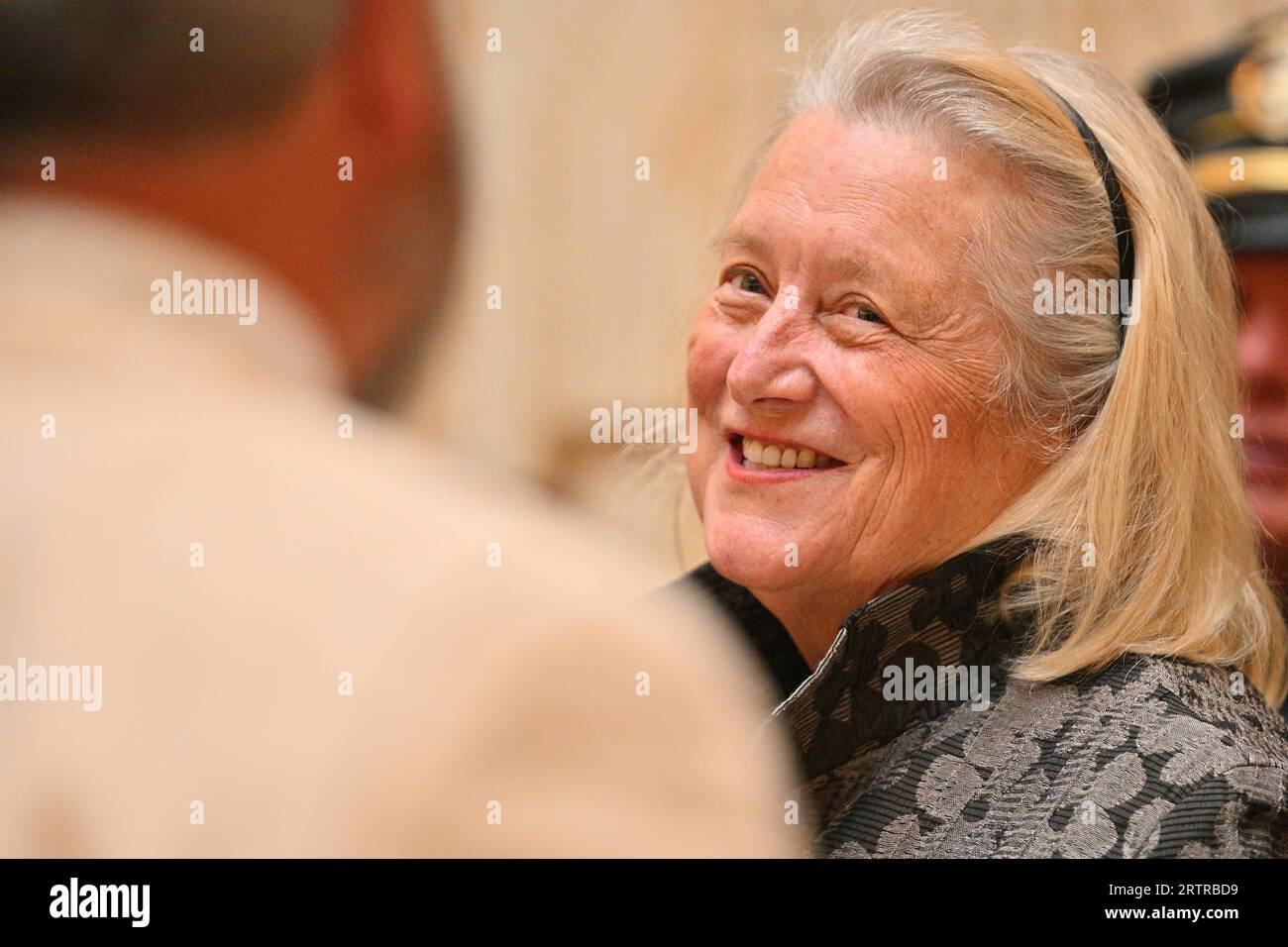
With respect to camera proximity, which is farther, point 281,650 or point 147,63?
point 147,63

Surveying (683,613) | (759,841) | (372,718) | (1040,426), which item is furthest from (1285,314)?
(372,718)

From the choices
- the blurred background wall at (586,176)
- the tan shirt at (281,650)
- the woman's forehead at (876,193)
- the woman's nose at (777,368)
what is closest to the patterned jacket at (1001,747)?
the woman's nose at (777,368)

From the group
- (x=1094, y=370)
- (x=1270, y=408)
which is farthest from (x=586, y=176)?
(x=1094, y=370)

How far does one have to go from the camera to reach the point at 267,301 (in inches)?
39.6

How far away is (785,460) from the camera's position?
6.02 feet

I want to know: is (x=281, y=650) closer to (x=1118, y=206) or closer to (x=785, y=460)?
(x=785, y=460)

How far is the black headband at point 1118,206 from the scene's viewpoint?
179cm

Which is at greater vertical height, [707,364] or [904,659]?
[707,364]

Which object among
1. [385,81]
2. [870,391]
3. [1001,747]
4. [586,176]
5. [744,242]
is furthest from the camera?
[586,176]

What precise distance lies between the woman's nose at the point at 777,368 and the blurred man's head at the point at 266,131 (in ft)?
2.61

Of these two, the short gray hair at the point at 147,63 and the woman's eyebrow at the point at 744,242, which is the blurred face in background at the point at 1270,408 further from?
the short gray hair at the point at 147,63

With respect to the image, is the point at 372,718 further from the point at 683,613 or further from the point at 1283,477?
the point at 1283,477

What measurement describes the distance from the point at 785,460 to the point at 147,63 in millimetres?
979

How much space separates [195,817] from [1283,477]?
7.41 ft
